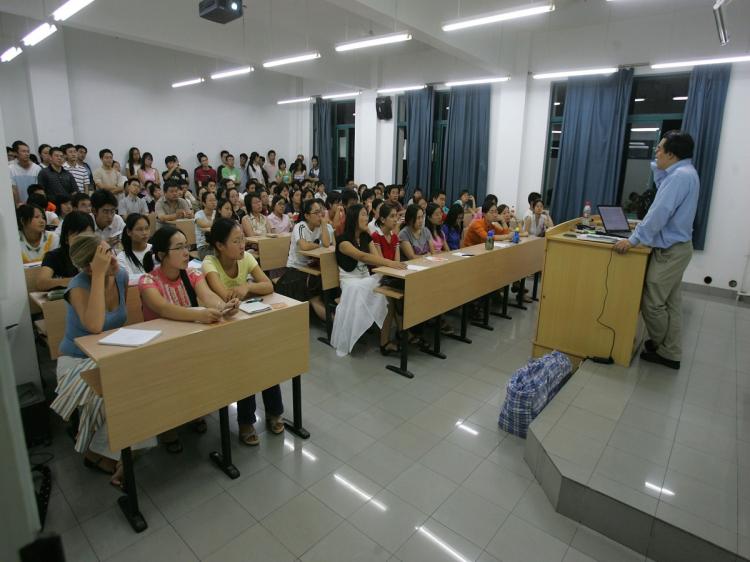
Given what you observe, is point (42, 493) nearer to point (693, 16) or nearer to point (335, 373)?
point (335, 373)

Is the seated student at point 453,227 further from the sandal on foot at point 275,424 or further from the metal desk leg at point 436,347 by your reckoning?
the sandal on foot at point 275,424

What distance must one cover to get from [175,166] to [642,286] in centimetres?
887

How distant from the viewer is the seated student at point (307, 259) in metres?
4.44

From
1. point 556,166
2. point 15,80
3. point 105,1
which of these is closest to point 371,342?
point 556,166

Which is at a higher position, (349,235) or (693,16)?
(693,16)

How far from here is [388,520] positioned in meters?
2.16

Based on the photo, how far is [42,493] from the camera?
218cm

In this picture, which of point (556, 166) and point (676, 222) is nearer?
point (676, 222)

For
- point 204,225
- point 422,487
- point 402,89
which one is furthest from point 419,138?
point 422,487

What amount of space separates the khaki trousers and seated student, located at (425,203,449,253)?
2.11m

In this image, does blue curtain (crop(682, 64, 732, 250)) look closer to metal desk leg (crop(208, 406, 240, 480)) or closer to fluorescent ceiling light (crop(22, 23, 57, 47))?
metal desk leg (crop(208, 406, 240, 480))

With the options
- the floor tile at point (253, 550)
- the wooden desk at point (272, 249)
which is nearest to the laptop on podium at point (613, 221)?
the wooden desk at point (272, 249)

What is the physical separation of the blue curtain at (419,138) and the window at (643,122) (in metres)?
2.48

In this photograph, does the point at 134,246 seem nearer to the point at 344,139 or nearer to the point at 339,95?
the point at 339,95
